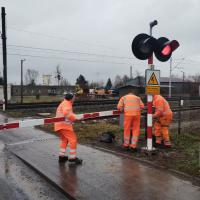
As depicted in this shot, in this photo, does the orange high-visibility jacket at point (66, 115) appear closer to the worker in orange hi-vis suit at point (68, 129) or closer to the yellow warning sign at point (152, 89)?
the worker in orange hi-vis suit at point (68, 129)

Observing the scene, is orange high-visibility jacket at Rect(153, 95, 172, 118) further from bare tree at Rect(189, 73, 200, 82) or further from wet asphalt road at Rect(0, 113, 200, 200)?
bare tree at Rect(189, 73, 200, 82)

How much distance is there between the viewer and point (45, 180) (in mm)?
6262

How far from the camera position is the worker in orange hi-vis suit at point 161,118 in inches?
340

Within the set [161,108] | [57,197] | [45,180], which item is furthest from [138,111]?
[57,197]

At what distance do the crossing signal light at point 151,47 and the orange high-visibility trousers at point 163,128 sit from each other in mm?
1619

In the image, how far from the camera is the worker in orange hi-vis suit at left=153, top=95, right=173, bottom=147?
28.4 ft

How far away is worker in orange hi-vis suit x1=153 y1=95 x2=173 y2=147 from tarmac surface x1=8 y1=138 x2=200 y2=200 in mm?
1606

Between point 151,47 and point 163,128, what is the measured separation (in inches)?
87.6

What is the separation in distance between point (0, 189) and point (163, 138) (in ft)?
15.4

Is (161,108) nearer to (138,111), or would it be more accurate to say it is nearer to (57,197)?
(138,111)

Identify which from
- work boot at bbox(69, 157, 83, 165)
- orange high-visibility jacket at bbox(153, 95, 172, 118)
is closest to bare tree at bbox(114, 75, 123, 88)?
orange high-visibility jacket at bbox(153, 95, 172, 118)

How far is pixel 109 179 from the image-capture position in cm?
611

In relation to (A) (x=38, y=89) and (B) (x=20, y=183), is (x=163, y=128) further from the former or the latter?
(A) (x=38, y=89)

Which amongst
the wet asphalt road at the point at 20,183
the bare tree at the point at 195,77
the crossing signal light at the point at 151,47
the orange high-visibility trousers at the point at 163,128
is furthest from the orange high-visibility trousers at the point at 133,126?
the bare tree at the point at 195,77
